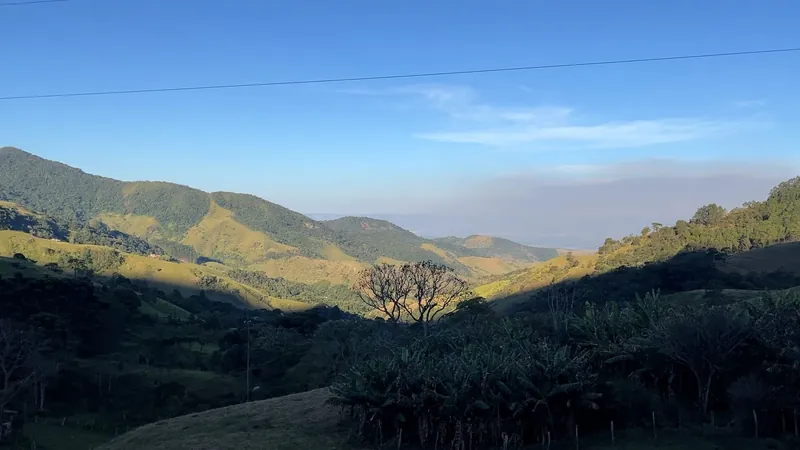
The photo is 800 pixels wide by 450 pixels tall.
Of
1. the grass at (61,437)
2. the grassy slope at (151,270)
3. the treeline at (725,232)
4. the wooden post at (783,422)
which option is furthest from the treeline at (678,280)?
the grassy slope at (151,270)

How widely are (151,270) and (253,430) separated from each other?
15889 centimetres

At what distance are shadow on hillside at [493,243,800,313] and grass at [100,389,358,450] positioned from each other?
52.2 metres

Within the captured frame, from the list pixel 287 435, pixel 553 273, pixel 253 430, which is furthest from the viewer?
pixel 553 273

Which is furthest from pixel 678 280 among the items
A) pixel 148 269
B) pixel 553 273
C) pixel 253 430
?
pixel 148 269

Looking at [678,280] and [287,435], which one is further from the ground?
[678,280]

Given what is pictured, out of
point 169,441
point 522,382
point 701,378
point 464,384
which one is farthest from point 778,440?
point 169,441

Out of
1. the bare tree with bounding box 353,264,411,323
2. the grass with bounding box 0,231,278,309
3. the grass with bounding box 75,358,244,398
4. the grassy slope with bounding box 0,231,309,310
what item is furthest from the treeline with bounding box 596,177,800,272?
the grass with bounding box 0,231,278,309

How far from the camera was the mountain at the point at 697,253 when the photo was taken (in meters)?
87.1

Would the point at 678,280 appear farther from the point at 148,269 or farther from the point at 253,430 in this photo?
the point at 148,269

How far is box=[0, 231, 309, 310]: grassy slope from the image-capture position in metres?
150

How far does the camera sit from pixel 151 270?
170000 millimetres

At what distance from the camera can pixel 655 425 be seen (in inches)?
844

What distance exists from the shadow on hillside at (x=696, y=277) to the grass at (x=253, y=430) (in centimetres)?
5219

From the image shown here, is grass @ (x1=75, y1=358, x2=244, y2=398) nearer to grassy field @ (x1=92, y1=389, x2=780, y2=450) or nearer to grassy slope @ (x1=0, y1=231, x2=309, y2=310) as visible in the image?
grassy field @ (x1=92, y1=389, x2=780, y2=450)
